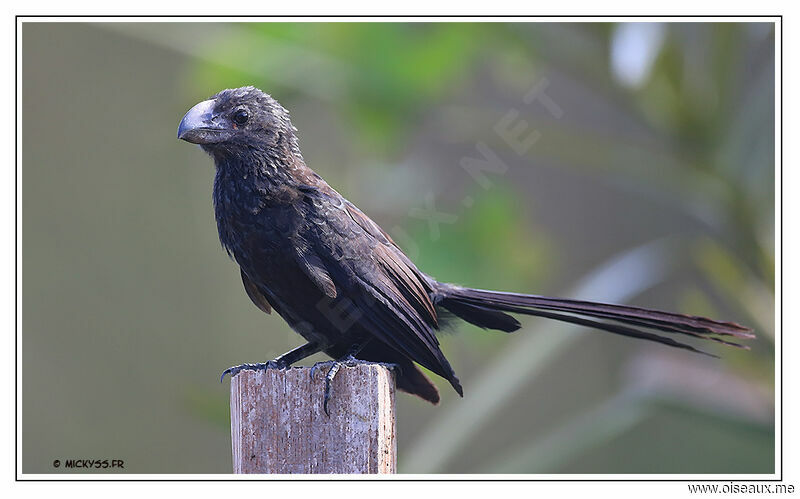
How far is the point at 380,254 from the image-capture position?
267 cm

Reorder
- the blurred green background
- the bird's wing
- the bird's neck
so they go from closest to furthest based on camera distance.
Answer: the bird's wing, the bird's neck, the blurred green background

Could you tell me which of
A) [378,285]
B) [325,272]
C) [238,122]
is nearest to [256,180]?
[238,122]

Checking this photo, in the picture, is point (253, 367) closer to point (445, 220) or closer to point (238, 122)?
point (238, 122)

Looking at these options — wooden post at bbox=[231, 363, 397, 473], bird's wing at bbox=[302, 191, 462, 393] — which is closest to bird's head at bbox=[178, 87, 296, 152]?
bird's wing at bbox=[302, 191, 462, 393]

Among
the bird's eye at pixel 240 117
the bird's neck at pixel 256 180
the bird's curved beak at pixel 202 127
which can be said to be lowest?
the bird's neck at pixel 256 180

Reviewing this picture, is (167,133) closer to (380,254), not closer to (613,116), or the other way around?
(613,116)

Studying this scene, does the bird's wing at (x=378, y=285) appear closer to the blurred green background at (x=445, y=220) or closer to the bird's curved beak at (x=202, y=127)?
the bird's curved beak at (x=202, y=127)

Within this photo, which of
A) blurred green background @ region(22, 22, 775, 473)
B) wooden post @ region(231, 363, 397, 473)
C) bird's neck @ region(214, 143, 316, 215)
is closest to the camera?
wooden post @ region(231, 363, 397, 473)

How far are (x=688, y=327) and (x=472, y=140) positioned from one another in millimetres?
1154

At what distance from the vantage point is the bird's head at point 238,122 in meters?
2.68

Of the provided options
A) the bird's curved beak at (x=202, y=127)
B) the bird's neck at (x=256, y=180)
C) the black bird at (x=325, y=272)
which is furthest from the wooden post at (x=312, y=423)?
the bird's curved beak at (x=202, y=127)

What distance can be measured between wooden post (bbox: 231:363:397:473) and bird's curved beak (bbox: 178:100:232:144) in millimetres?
779

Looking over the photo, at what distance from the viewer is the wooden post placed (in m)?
2.13

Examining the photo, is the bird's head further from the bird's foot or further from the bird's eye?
the bird's foot
